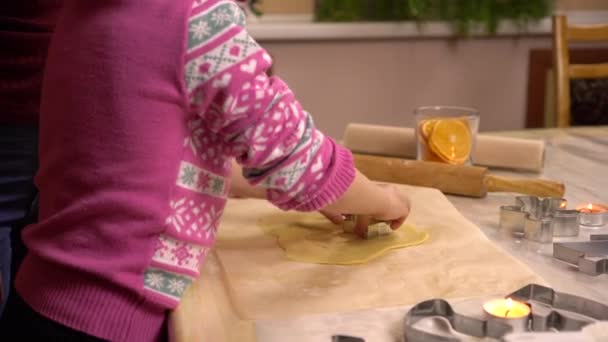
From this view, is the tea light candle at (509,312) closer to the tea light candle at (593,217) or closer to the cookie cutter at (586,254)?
the cookie cutter at (586,254)

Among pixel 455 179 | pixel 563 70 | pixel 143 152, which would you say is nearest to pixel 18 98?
pixel 143 152

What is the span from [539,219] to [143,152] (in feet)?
1.67

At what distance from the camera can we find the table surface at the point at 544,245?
2.43ft

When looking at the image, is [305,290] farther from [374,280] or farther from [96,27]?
[96,27]

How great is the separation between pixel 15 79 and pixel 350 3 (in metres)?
1.86

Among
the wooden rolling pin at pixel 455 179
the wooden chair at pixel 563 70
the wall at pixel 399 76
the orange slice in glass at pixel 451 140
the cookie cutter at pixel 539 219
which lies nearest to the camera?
the cookie cutter at pixel 539 219

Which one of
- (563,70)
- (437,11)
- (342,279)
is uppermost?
(437,11)

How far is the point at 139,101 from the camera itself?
76cm

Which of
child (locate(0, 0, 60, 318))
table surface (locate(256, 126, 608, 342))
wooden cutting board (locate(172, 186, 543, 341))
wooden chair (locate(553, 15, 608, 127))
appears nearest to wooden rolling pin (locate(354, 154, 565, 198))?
table surface (locate(256, 126, 608, 342))

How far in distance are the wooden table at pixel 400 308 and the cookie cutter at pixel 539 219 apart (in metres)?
0.02

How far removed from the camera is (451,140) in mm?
1345

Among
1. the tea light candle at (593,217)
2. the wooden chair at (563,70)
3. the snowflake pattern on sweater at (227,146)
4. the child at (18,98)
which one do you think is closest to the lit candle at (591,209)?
the tea light candle at (593,217)

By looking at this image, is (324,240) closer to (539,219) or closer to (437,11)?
(539,219)

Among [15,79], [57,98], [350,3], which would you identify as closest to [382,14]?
[350,3]
